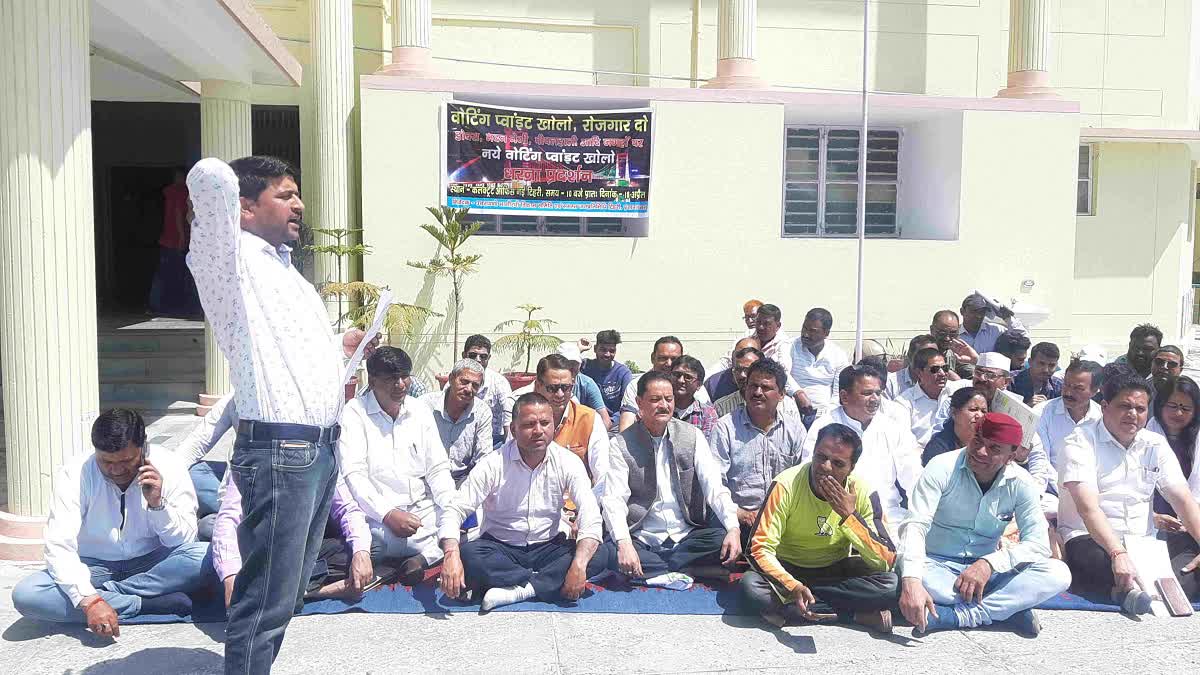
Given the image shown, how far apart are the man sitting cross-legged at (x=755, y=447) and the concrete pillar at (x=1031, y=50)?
9.45 m

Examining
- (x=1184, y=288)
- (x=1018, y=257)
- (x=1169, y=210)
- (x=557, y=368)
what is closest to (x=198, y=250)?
(x=557, y=368)

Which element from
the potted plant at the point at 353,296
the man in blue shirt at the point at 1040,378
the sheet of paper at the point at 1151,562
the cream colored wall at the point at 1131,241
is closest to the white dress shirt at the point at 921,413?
the man in blue shirt at the point at 1040,378

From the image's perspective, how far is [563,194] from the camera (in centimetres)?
1188

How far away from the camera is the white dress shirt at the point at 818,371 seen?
8000 millimetres

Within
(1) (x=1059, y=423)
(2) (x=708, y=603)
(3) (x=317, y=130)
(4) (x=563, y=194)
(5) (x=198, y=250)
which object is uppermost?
(3) (x=317, y=130)

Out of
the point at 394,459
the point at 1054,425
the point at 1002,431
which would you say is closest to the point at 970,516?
the point at 1002,431

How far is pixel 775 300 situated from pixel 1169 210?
7.27 m

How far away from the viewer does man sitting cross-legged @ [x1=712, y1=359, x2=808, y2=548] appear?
5.58 meters

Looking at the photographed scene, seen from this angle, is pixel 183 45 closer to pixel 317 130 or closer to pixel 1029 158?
pixel 317 130

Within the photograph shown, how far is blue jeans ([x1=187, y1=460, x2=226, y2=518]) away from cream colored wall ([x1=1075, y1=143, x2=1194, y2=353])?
44.1 ft

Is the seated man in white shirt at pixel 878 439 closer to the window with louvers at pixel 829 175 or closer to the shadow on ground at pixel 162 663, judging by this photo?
the shadow on ground at pixel 162 663

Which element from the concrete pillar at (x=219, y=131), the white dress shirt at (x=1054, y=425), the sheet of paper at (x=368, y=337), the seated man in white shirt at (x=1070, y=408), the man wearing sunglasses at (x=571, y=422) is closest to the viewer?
the sheet of paper at (x=368, y=337)

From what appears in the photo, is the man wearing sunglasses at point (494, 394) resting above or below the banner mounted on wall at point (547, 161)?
below

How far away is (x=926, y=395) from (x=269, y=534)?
474 centimetres
